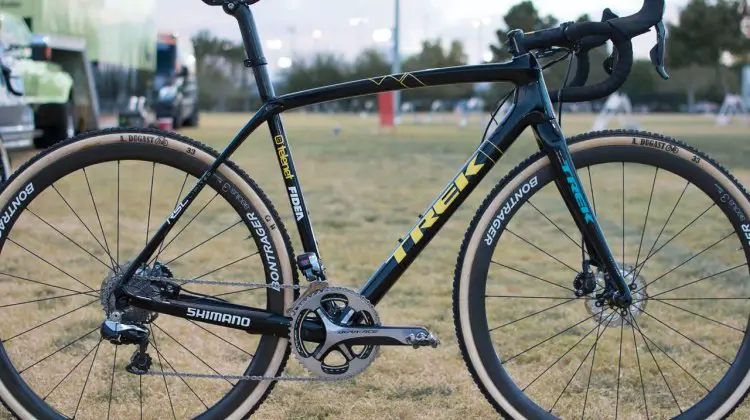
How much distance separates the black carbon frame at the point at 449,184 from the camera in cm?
256

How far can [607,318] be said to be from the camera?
104 inches

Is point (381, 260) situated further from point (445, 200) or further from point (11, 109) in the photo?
point (11, 109)

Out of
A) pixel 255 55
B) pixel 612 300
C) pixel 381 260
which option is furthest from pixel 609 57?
pixel 381 260

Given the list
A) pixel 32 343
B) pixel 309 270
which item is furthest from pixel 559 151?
pixel 32 343

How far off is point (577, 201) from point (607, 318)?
→ 1.26 feet

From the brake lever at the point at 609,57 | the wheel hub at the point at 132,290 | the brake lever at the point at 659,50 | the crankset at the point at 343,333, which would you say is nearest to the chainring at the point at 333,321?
the crankset at the point at 343,333

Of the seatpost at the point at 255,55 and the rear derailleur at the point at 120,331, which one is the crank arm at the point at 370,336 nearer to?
the rear derailleur at the point at 120,331

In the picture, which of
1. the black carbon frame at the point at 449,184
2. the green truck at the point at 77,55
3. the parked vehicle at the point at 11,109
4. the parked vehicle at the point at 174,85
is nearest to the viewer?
the black carbon frame at the point at 449,184

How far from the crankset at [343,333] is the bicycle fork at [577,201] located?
56 cm

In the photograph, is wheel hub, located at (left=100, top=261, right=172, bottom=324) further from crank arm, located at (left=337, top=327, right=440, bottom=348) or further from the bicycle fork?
the bicycle fork

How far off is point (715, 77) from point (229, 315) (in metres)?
69.6

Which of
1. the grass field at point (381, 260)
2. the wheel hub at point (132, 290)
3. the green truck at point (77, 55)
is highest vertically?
the green truck at point (77, 55)

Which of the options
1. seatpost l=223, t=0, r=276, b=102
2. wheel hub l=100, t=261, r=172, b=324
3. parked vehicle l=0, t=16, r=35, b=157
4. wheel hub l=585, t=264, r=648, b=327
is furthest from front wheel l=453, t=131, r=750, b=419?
parked vehicle l=0, t=16, r=35, b=157

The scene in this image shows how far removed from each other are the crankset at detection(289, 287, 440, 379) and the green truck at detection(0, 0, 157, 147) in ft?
29.6
